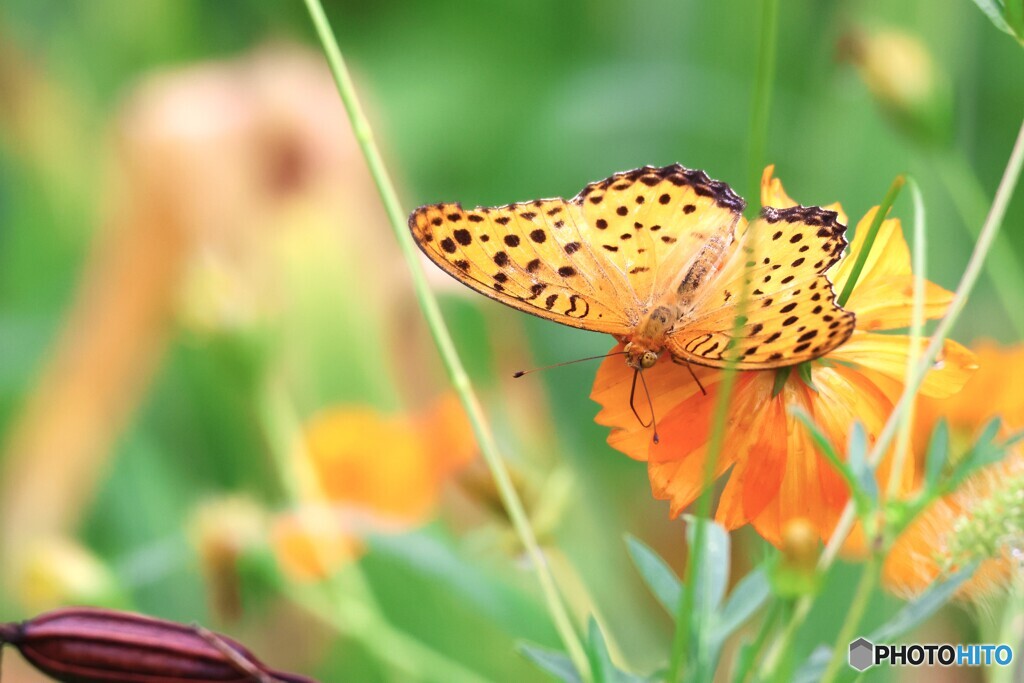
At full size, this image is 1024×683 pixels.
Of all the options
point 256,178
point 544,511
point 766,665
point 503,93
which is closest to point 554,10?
point 503,93

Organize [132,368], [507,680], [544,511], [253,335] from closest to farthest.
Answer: [544,511], [253,335], [507,680], [132,368]

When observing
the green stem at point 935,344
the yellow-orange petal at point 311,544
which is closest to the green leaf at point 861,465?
the green stem at point 935,344

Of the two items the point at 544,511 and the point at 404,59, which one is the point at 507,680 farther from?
the point at 404,59

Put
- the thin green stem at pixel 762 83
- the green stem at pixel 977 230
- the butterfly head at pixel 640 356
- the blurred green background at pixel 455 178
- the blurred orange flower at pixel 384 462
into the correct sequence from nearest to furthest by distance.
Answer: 1. the thin green stem at pixel 762 83
2. the butterfly head at pixel 640 356
3. the green stem at pixel 977 230
4. the blurred orange flower at pixel 384 462
5. the blurred green background at pixel 455 178

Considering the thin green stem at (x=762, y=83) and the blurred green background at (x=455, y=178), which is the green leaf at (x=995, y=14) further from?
the blurred green background at (x=455, y=178)

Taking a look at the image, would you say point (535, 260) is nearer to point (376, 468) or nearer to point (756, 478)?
point (756, 478)

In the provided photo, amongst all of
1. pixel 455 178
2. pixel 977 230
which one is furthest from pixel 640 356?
pixel 455 178

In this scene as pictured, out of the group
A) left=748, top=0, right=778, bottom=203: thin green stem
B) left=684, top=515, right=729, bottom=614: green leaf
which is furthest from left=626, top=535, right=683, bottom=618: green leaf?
left=748, top=0, right=778, bottom=203: thin green stem
